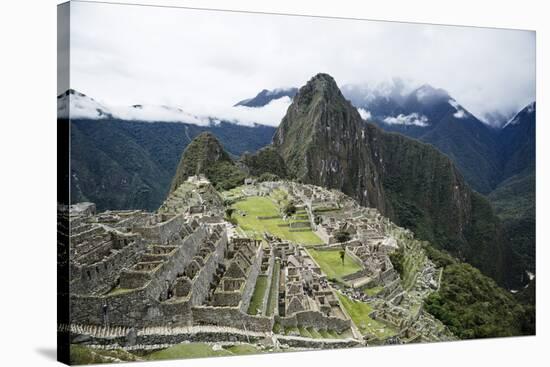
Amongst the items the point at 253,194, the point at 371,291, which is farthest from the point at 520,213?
the point at 253,194

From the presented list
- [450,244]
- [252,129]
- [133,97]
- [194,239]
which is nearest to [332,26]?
[252,129]

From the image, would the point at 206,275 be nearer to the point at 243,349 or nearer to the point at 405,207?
the point at 243,349

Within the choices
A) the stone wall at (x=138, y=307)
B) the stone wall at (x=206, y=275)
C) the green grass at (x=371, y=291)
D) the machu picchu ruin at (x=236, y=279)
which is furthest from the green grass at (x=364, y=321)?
the stone wall at (x=138, y=307)

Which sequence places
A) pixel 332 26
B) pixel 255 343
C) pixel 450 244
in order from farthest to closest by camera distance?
pixel 450 244
pixel 332 26
pixel 255 343

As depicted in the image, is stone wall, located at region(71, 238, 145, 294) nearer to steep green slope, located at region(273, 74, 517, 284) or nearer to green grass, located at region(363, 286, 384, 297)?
green grass, located at region(363, 286, 384, 297)

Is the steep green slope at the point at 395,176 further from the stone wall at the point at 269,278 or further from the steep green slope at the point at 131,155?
the stone wall at the point at 269,278

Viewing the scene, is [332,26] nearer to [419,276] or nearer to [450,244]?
[419,276]
